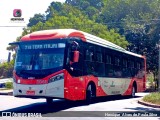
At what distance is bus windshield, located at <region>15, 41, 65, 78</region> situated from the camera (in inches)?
494

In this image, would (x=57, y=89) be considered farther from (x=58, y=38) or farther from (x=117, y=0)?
(x=117, y=0)

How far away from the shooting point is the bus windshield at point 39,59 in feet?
41.2

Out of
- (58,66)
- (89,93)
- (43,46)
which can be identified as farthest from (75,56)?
(89,93)

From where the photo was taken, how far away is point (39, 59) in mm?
12812

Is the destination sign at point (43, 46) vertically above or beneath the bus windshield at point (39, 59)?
above

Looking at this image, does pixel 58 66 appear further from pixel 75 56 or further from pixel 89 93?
pixel 89 93

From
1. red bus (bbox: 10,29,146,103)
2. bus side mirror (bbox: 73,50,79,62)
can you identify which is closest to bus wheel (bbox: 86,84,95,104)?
red bus (bbox: 10,29,146,103)

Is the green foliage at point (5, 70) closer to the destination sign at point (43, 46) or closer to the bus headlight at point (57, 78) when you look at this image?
the destination sign at point (43, 46)

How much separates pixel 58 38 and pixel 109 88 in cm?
571

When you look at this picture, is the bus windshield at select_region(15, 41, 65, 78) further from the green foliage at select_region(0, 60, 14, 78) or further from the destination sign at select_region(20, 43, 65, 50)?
the green foliage at select_region(0, 60, 14, 78)

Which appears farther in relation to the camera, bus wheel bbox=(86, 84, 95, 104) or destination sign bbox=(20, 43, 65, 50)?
bus wheel bbox=(86, 84, 95, 104)

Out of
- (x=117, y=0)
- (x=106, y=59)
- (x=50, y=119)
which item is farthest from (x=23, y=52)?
(x=117, y=0)

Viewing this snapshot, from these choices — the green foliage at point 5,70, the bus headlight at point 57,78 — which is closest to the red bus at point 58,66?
the bus headlight at point 57,78

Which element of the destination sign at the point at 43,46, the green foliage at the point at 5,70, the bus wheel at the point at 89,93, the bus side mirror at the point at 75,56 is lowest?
the bus wheel at the point at 89,93
